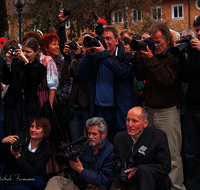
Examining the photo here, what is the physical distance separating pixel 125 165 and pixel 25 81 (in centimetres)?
164

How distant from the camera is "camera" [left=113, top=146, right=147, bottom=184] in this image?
8.84ft

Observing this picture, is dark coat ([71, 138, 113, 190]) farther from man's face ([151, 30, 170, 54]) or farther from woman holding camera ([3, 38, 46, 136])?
man's face ([151, 30, 170, 54])

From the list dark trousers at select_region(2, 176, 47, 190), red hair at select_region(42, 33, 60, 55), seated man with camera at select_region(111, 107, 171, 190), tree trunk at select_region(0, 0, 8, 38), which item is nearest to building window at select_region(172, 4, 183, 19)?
tree trunk at select_region(0, 0, 8, 38)

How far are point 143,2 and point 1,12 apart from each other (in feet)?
21.3

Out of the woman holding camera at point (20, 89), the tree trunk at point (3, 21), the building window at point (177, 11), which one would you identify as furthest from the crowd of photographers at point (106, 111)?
the building window at point (177, 11)

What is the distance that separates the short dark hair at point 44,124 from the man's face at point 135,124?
1171mm

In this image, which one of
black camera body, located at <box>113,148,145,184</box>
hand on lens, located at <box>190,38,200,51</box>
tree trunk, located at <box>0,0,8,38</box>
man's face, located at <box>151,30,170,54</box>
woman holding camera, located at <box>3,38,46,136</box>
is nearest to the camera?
black camera body, located at <box>113,148,145,184</box>

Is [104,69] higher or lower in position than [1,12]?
lower

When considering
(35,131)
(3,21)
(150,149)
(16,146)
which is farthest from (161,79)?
(3,21)

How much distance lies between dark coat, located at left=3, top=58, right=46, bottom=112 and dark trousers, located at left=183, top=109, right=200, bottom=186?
72.7 inches

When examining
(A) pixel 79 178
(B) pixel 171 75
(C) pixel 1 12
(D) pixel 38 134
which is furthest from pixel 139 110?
(C) pixel 1 12

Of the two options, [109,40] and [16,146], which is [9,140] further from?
[109,40]

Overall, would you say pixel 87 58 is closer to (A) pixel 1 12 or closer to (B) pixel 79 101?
(B) pixel 79 101

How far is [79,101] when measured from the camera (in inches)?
160
